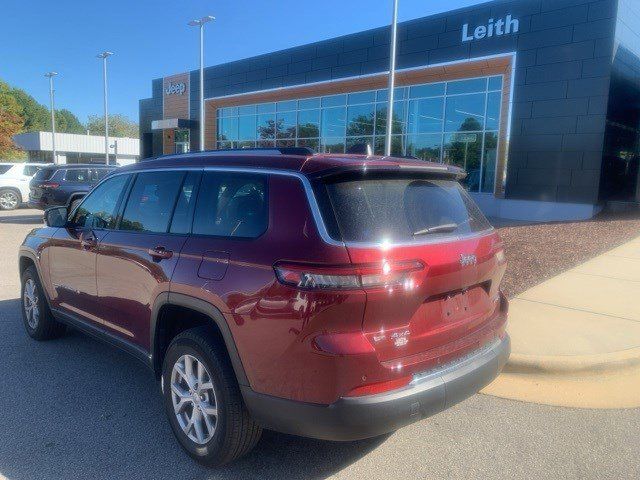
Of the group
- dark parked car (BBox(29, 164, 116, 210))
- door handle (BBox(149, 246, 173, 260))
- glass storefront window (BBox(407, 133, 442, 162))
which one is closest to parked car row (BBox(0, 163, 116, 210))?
dark parked car (BBox(29, 164, 116, 210))

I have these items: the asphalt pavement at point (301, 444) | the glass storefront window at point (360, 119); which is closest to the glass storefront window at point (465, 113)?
the glass storefront window at point (360, 119)

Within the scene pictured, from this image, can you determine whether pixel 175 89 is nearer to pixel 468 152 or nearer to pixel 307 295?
pixel 468 152

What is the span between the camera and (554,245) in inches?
398

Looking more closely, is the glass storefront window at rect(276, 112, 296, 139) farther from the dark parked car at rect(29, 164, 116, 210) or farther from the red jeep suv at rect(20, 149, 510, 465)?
the red jeep suv at rect(20, 149, 510, 465)

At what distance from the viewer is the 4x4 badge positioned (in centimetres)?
289

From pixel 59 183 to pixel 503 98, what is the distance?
1484cm

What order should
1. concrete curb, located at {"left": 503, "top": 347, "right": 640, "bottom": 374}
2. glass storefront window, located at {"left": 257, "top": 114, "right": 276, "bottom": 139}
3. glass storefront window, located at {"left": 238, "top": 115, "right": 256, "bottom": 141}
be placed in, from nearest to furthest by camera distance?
concrete curb, located at {"left": 503, "top": 347, "right": 640, "bottom": 374} < glass storefront window, located at {"left": 257, "top": 114, "right": 276, "bottom": 139} < glass storefront window, located at {"left": 238, "top": 115, "right": 256, "bottom": 141}

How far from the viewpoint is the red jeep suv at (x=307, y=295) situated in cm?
Result: 245

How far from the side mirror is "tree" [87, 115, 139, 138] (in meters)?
112

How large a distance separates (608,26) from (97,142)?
2336 inches

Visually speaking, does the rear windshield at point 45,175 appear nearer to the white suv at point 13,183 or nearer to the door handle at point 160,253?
the white suv at point 13,183

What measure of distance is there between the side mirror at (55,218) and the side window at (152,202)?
3.58ft

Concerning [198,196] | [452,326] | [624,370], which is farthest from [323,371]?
[624,370]

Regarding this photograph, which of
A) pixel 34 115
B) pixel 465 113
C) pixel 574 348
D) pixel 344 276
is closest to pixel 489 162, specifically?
pixel 465 113
